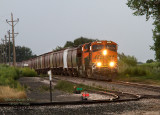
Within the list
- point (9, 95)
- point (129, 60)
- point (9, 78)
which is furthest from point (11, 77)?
point (129, 60)

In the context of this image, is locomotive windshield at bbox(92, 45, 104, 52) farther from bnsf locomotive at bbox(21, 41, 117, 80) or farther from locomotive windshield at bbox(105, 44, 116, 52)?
locomotive windshield at bbox(105, 44, 116, 52)

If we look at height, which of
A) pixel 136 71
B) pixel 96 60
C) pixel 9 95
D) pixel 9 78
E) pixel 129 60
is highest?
pixel 129 60

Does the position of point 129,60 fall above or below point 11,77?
above

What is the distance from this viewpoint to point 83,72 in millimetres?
33031

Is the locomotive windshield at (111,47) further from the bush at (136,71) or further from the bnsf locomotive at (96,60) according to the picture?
the bush at (136,71)

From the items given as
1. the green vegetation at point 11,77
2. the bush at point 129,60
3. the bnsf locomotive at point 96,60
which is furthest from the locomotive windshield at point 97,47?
the bush at point 129,60

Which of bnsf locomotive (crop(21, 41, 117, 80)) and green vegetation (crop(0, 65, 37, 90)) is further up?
bnsf locomotive (crop(21, 41, 117, 80))

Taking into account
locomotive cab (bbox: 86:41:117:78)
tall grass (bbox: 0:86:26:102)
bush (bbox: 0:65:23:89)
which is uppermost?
locomotive cab (bbox: 86:41:117:78)

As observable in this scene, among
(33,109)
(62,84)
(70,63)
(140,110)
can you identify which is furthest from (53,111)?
(70,63)

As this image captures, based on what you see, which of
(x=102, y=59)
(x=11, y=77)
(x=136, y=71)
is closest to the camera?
(x=11, y=77)

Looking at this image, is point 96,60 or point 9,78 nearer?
Result: point 9,78

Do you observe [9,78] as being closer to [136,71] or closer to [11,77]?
[11,77]

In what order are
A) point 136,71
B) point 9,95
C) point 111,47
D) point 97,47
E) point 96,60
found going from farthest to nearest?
point 136,71 → point 111,47 → point 97,47 → point 96,60 → point 9,95

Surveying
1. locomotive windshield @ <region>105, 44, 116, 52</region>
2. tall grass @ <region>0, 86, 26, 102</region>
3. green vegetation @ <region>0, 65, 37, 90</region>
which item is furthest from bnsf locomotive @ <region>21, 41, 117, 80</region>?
tall grass @ <region>0, 86, 26, 102</region>
